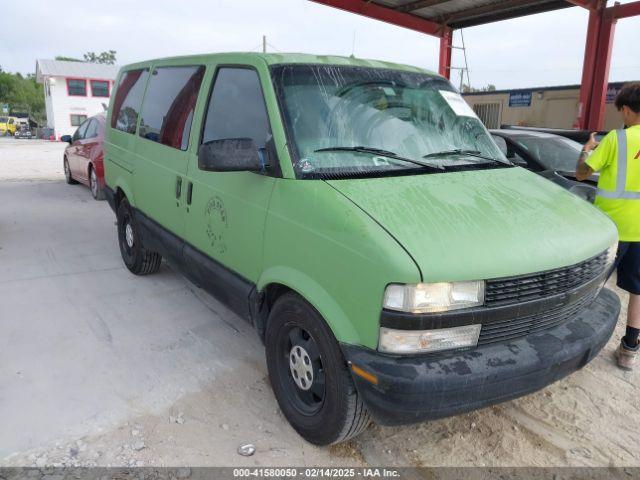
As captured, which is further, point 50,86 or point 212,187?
point 50,86

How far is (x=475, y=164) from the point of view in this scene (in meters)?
3.20

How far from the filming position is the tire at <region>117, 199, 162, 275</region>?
494 cm

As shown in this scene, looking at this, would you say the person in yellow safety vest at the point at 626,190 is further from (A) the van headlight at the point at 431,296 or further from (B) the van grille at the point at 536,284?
(A) the van headlight at the point at 431,296

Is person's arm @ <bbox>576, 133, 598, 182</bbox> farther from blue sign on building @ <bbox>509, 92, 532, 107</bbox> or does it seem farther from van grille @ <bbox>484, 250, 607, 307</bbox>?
blue sign on building @ <bbox>509, 92, 532, 107</bbox>

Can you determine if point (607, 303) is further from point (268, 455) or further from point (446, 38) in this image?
point (446, 38)

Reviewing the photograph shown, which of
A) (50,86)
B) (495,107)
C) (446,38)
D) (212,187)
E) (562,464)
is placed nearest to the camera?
(562,464)

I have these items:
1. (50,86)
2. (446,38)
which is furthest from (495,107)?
(50,86)

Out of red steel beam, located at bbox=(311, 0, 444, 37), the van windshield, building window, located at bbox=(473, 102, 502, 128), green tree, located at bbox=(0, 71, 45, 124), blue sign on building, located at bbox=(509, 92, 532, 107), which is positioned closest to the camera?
the van windshield

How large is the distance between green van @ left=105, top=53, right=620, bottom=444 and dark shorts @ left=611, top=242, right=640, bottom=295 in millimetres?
617

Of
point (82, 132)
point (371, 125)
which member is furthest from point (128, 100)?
point (82, 132)

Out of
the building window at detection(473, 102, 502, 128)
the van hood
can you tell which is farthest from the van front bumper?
the building window at detection(473, 102, 502, 128)

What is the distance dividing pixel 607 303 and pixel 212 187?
2.53 m

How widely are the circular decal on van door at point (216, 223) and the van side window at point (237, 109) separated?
446 mm

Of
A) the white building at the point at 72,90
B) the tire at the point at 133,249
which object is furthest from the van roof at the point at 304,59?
the white building at the point at 72,90
